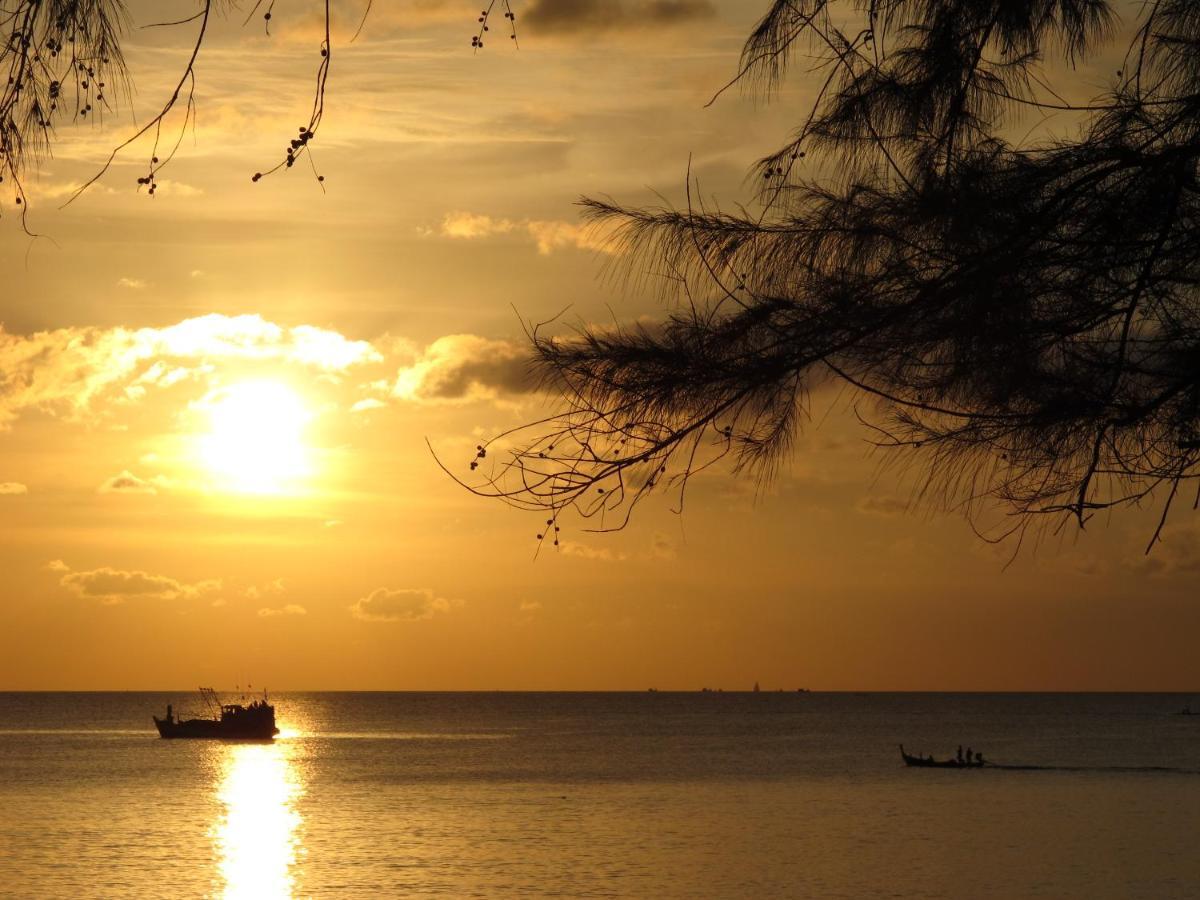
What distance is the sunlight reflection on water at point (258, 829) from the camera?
39.9m

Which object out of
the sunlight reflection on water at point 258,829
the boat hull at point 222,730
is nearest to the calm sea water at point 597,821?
the sunlight reflection on water at point 258,829

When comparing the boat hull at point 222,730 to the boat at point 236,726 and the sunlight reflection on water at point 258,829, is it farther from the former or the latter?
the sunlight reflection on water at point 258,829

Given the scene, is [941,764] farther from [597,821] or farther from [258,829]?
[258,829]

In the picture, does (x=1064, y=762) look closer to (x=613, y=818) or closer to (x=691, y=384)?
(x=613, y=818)

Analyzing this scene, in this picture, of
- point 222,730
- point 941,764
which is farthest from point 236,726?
point 941,764

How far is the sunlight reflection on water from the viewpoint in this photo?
3991cm

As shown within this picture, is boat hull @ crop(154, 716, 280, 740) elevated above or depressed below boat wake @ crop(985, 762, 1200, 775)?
above

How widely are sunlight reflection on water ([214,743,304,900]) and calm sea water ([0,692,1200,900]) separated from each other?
0.18m

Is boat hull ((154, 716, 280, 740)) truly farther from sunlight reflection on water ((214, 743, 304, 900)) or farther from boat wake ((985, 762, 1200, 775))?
boat wake ((985, 762, 1200, 775))

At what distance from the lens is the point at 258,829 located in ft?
174

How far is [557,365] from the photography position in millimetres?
5434

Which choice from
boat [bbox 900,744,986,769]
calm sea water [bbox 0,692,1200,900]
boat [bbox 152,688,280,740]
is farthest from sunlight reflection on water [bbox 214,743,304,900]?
boat [bbox 900,744,986,769]

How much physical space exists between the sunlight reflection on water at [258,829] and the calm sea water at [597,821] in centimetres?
18

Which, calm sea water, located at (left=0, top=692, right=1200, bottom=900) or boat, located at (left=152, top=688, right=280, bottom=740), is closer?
calm sea water, located at (left=0, top=692, right=1200, bottom=900)
